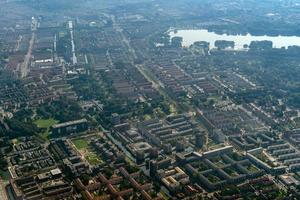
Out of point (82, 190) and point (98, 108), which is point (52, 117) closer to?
point (98, 108)

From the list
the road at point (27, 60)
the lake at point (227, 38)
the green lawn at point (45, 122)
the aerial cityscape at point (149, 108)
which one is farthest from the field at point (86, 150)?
the lake at point (227, 38)

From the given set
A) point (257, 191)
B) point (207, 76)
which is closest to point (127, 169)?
point (257, 191)

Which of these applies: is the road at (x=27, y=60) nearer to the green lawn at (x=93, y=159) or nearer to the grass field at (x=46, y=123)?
the grass field at (x=46, y=123)

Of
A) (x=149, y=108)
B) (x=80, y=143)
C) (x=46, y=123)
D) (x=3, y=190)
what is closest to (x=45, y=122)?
(x=46, y=123)

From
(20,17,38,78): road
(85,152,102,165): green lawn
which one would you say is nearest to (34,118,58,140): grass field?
(85,152,102,165): green lawn

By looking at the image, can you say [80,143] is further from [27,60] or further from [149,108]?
[27,60]
